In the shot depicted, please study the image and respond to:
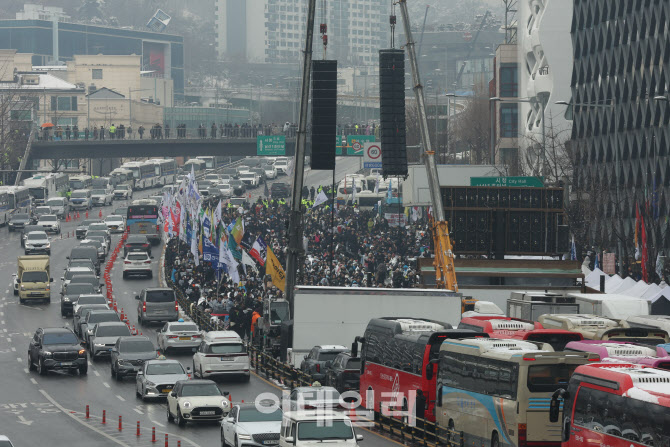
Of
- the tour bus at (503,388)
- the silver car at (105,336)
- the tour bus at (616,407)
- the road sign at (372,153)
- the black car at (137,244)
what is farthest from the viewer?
the road sign at (372,153)

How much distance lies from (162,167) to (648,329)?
12478 centimetres

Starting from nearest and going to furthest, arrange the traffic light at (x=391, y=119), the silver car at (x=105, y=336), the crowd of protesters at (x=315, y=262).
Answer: the silver car at (x=105, y=336) < the traffic light at (x=391, y=119) < the crowd of protesters at (x=315, y=262)

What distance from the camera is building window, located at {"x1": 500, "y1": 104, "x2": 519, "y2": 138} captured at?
120 metres

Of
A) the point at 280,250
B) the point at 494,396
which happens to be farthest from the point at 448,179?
the point at 494,396

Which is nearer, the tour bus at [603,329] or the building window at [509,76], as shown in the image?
the tour bus at [603,329]

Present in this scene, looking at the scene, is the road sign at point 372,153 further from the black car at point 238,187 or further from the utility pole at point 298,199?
the black car at point 238,187

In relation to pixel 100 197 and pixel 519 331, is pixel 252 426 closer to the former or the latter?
pixel 519 331

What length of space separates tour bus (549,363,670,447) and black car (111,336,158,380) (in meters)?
21.1

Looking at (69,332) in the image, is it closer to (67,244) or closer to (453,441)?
(453,441)

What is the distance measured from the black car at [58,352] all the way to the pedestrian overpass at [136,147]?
80885mm

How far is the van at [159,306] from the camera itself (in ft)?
186

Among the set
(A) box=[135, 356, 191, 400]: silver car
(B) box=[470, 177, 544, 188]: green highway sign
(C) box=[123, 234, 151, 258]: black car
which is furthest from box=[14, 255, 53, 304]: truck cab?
(A) box=[135, 356, 191, 400]: silver car

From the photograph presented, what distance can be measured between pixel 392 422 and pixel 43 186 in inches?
3660

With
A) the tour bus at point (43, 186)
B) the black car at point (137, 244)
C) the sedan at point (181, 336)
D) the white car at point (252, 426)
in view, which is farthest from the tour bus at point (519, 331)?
the tour bus at point (43, 186)
